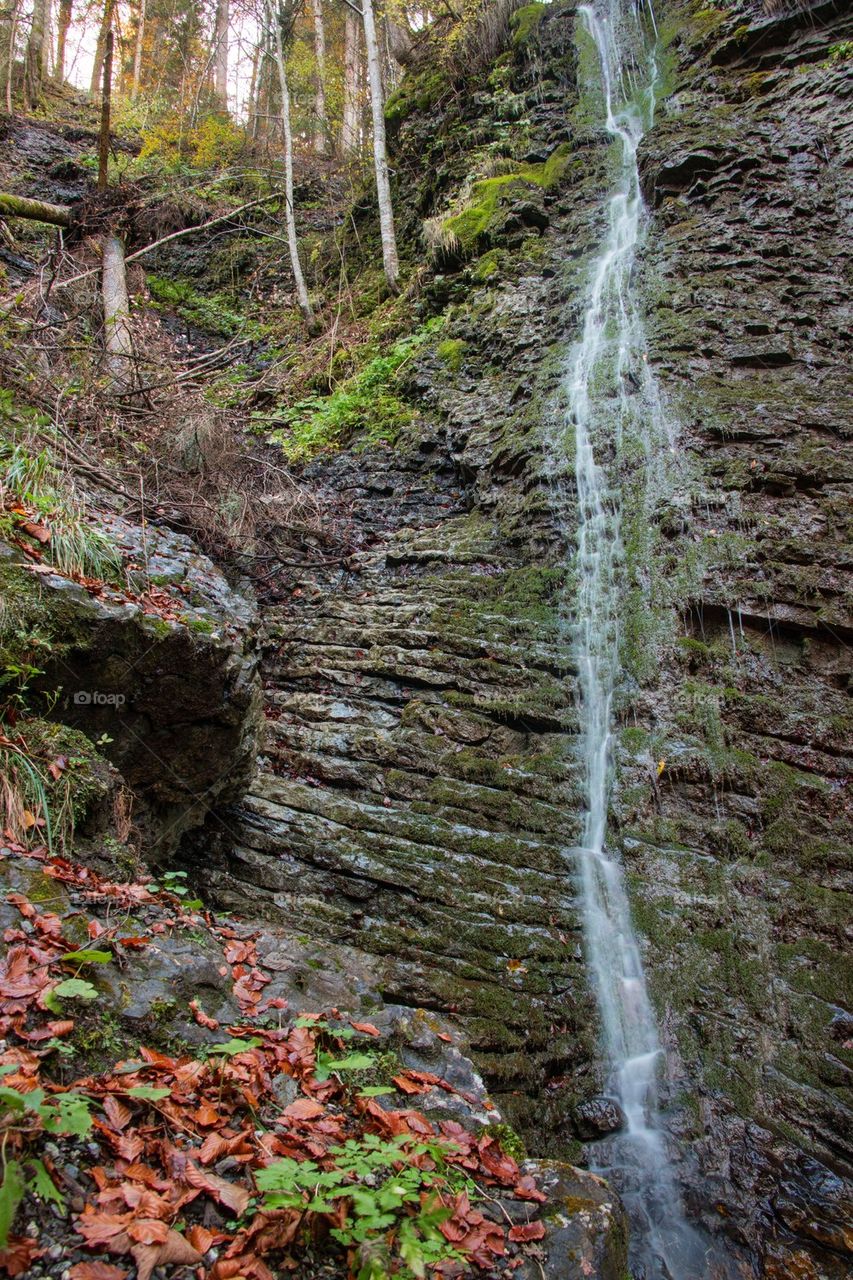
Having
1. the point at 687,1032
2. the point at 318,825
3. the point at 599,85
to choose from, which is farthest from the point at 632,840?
the point at 599,85

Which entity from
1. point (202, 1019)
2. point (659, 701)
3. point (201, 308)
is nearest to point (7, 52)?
point (201, 308)

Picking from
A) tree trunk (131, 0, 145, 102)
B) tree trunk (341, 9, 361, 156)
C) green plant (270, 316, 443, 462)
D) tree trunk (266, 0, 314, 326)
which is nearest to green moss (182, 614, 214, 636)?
green plant (270, 316, 443, 462)

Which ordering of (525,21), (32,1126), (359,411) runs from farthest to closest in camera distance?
(525,21)
(359,411)
(32,1126)

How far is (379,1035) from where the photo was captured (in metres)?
3.11

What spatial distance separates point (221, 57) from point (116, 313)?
16614 mm

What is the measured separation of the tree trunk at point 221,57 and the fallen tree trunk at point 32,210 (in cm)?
1238

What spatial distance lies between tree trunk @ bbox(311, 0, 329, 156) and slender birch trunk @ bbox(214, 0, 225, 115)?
2.35 meters

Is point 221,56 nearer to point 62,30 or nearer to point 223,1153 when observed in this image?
point 62,30

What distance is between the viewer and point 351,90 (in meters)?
17.5

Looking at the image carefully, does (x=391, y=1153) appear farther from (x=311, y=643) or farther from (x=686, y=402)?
(x=686, y=402)

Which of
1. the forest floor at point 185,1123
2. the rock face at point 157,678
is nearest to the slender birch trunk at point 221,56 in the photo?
the forest floor at point 185,1123

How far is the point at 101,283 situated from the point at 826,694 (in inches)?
396

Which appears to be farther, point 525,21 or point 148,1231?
point 525,21

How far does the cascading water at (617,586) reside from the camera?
3510 mm
